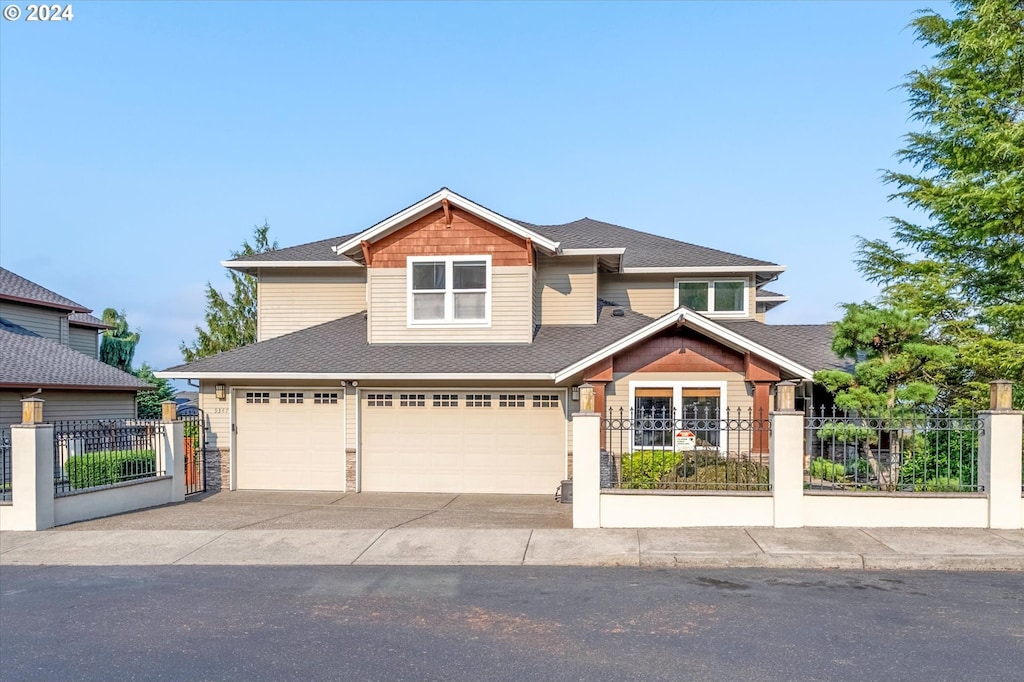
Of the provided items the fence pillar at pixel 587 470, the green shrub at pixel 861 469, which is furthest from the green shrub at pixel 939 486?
the fence pillar at pixel 587 470

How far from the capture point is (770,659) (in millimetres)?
6055

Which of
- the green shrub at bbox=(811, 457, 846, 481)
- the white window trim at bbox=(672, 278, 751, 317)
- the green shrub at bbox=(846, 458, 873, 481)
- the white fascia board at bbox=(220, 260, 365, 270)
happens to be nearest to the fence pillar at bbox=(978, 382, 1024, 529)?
the green shrub at bbox=(846, 458, 873, 481)

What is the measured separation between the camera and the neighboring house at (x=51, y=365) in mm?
20984

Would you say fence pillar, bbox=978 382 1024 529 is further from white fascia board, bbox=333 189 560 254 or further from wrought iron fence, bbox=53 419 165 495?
wrought iron fence, bbox=53 419 165 495

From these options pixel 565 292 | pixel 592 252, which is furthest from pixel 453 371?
pixel 592 252

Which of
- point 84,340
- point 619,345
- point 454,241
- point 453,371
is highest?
point 454,241

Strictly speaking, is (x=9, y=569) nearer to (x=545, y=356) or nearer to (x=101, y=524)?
(x=101, y=524)

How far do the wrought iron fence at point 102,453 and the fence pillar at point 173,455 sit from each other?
96 mm

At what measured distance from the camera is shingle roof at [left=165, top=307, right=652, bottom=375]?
15.5m

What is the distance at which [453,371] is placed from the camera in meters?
15.3

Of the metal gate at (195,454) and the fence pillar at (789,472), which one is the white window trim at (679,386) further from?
the metal gate at (195,454)

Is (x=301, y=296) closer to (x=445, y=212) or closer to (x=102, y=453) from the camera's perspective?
(x=445, y=212)

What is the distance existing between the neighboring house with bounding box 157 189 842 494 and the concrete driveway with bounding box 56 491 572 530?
794 mm

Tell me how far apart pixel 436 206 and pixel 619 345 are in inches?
221
